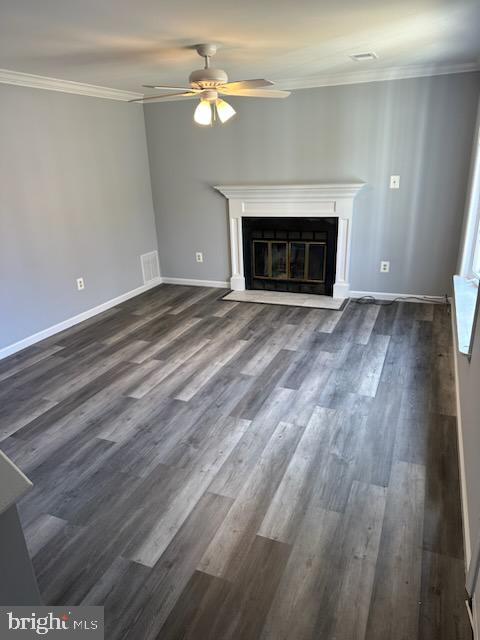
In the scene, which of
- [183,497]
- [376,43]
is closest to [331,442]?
[183,497]

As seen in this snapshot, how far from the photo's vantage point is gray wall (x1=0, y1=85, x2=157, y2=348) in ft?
12.1

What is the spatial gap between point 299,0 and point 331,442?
2.27 m

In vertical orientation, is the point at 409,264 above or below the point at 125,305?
above

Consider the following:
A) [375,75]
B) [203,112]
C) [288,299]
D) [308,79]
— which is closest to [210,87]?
[203,112]

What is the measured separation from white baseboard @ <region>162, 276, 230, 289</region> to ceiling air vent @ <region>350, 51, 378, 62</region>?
280 cm

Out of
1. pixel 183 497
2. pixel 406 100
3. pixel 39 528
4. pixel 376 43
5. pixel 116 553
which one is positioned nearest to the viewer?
pixel 116 553

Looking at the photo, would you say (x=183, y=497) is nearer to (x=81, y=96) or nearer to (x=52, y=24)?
(x=52, y=24)

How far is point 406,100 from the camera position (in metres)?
4.09

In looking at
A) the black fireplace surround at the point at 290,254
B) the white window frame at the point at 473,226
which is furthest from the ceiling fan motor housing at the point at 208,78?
the white window frame at the point at 473,226

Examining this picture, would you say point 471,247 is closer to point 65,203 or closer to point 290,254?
point 290,254

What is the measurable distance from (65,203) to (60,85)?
1036 mm

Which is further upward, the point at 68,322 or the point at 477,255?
the point at 477,255

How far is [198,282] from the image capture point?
5.58 m

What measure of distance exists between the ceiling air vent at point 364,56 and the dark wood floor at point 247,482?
225 centimetres
